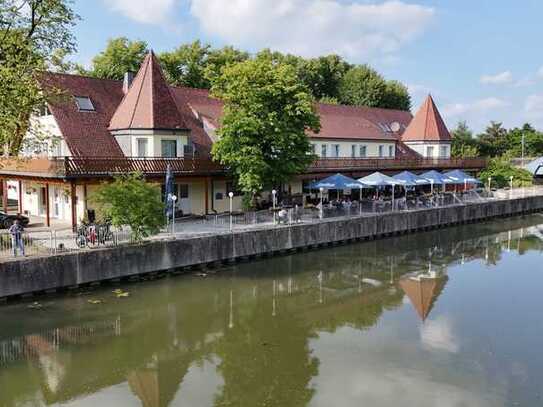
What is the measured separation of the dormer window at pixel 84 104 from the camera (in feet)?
109

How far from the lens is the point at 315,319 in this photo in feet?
66.9

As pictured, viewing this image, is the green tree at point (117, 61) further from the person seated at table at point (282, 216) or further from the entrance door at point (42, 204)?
the person seated at table at point (282, 216)

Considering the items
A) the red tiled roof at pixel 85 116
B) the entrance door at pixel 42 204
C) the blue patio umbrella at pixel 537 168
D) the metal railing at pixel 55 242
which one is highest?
the red tiled roof at pixel 85 116

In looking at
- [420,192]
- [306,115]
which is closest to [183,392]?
[306,115]

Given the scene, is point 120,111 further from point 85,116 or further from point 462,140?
point 462,140

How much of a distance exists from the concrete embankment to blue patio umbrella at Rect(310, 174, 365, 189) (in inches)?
108

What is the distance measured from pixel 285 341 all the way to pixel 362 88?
5632 centimetres

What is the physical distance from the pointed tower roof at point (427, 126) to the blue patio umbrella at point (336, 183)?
18884 mm

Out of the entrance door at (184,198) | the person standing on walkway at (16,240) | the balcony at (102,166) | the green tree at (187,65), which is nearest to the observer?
the person standing on walkway at (16,240)

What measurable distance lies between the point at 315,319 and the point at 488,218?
33266 millimetres

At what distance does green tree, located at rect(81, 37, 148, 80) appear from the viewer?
48938 mm

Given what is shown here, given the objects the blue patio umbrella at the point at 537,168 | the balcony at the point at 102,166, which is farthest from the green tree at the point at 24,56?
the blue patio umbrella at the point at 537,168

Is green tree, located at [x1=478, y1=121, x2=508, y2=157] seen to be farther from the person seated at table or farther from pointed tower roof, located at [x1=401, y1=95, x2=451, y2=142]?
the person seated at table

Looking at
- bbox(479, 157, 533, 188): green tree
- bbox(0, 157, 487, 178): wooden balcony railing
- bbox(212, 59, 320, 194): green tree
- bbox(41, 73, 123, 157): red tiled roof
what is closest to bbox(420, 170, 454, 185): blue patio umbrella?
bbox(0, 157, 487, 178): wooden balcony railing
